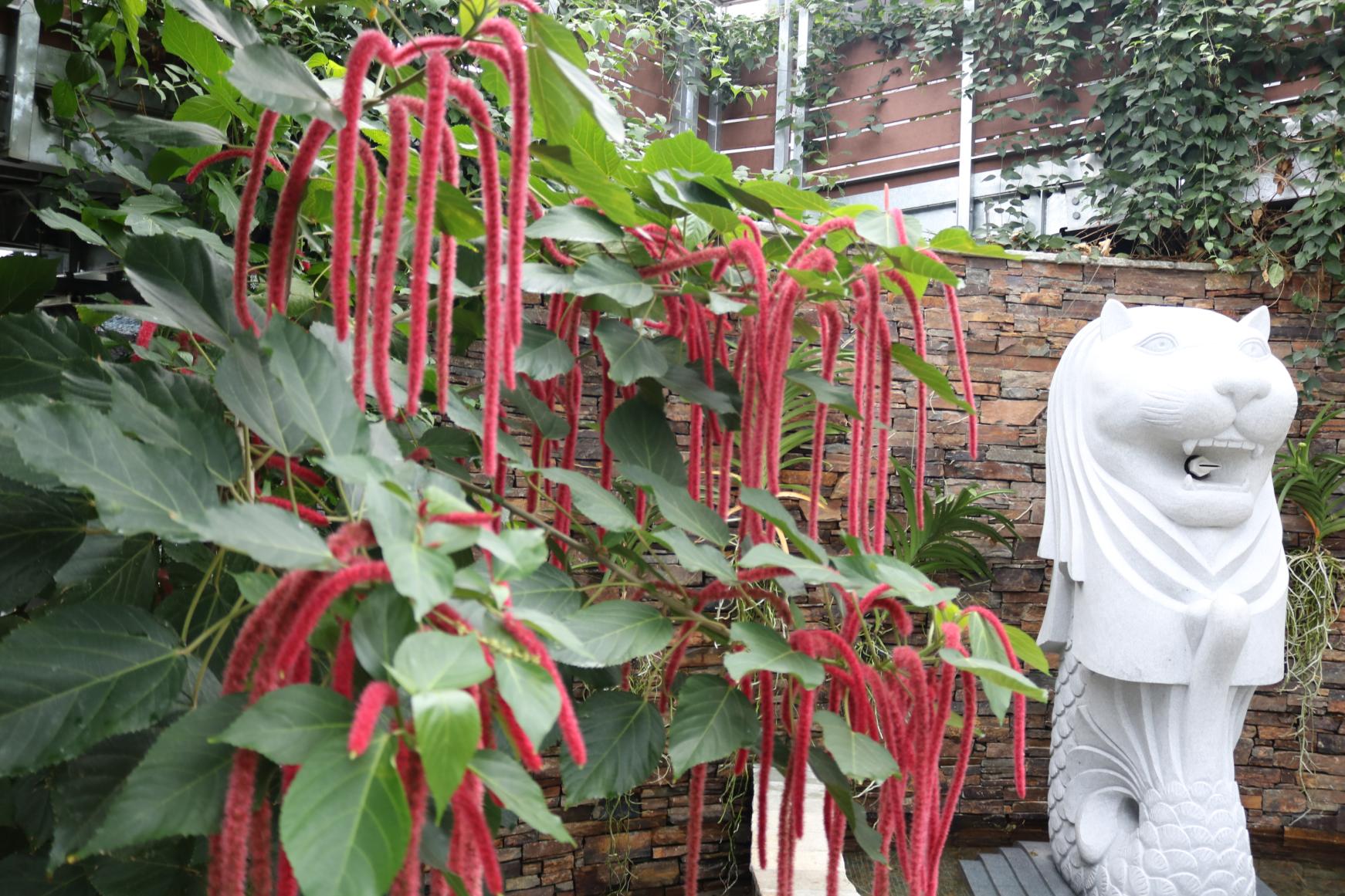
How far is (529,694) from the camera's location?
0.37m

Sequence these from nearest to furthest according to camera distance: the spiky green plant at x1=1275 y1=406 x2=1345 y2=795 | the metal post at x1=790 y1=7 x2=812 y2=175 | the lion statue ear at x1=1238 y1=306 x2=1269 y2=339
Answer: the lion statue ear at x1=1238 y1=306 x2=1269 y2=339
the spiky green plant at x1=1275 y1=406 x2=1345 y2=795
the metal post at x1=790 y1=7 x2=812 y2=175

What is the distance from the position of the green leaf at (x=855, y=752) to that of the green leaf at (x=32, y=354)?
0.46 m

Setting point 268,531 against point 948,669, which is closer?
point 268,531

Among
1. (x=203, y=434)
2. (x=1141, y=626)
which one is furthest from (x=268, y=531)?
(x=1141, y=626)

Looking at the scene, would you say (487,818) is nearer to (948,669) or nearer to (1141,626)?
(948,669)

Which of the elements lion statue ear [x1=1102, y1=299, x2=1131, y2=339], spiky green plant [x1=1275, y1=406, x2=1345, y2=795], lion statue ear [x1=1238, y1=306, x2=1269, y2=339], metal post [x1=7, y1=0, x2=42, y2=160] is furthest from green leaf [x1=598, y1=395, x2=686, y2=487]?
spiky green plant [x1=1275, y1=406, x2=1345, y2=795]

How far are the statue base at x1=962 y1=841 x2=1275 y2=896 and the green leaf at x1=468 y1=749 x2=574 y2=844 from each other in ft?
8.25

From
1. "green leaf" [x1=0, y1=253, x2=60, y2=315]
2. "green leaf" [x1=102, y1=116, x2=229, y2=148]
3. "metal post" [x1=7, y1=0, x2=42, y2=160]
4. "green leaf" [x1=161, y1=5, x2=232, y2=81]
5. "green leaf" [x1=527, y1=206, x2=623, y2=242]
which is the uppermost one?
"metal post" [x1=7, y1=0, x2=42, y2=160]

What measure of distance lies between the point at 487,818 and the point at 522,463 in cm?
20

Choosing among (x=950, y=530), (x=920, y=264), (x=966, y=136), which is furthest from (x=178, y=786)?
(x=966, y=136)

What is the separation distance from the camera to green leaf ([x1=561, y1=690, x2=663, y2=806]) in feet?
1.94

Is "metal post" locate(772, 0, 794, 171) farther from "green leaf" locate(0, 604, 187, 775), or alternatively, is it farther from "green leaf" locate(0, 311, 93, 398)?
"green leaf" locate(0, 604, 187, 775)

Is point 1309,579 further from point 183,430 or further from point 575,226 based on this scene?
point 183,430

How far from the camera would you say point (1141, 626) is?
2.37 m
